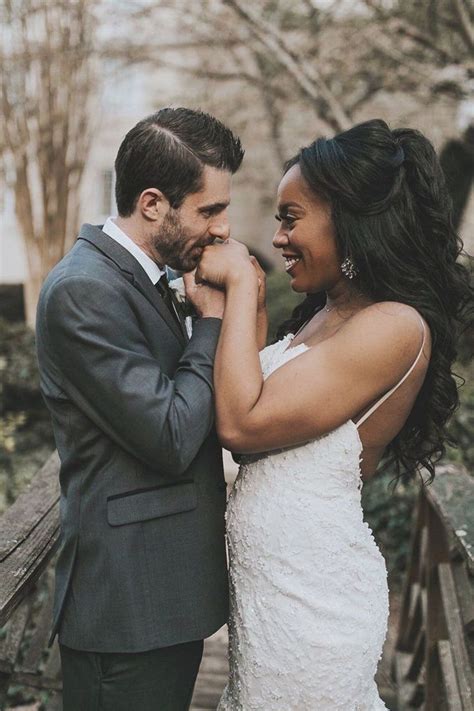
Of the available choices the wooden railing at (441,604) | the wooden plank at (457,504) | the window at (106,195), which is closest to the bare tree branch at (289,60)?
the wooden railing at (441,604)

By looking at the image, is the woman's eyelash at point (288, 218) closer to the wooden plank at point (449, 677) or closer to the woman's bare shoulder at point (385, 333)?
the woman's bare shoulder at point (385, 333)

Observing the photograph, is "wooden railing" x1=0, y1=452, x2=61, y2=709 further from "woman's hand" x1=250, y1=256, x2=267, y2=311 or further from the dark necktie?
"woman's hand" x1=250, y1=256, x2=267, y2=311

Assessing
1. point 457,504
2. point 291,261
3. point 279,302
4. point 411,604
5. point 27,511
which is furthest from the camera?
point 279,302

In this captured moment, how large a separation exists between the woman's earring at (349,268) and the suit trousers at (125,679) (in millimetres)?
1060

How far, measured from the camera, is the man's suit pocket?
1.98m

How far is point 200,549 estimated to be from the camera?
6.89 ft

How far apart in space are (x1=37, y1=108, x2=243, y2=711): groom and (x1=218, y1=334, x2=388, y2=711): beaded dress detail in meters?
0.10

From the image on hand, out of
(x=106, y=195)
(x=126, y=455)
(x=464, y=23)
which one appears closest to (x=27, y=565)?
(x=126, y=455)

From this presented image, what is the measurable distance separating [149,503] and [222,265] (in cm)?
64

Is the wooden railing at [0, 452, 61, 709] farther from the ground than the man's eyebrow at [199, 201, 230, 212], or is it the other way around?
the man's eyebrow at [199, 201, 230, 212]

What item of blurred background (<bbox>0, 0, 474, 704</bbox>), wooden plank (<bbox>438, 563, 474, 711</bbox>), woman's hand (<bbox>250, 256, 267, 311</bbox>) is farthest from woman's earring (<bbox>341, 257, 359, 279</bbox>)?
blurred background (<bbox>0, 0, 474, 704</bbox>)

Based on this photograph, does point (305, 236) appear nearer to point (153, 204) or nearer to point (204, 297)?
point (204, 297)

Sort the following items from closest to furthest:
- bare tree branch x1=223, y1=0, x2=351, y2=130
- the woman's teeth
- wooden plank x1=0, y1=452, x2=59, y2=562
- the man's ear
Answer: the man's ear, the woman's teeth, wooden plank x1=0, y1=452, x2=59, y2=562, bare tree branch x1=223, y1=0, x2=351, y2=130

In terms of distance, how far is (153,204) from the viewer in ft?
6.91
